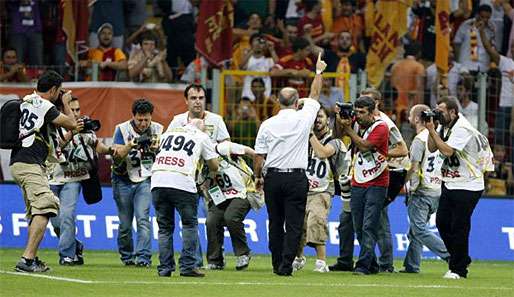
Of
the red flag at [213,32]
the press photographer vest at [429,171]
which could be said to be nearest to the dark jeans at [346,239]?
the press photographer vest at [429,171]

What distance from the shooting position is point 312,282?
17266 millimetres

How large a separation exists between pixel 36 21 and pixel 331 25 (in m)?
5.75

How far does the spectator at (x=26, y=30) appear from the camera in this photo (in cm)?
2748

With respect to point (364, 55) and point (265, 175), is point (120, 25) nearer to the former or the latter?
point (364, 55)

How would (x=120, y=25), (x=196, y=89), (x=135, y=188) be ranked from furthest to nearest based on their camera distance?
(x=120, y=25) < (x=135, y=188) < (x=196, y=89)

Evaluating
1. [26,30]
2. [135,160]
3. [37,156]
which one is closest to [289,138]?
[37,156]

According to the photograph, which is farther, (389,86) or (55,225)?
(389,86)

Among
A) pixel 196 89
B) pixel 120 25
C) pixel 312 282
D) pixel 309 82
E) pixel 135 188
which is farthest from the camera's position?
pixel 120 25

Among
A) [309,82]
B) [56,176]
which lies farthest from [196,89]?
[309,82]

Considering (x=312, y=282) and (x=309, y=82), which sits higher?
(x=309, y=82)

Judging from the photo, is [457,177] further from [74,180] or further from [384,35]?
[384,35]

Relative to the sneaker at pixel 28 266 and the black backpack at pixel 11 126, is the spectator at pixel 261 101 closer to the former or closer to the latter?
the black backpack at pixel 11 126

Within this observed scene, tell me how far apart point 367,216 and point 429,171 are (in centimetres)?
198

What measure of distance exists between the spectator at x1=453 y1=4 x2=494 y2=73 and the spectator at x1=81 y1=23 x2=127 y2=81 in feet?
22.1
